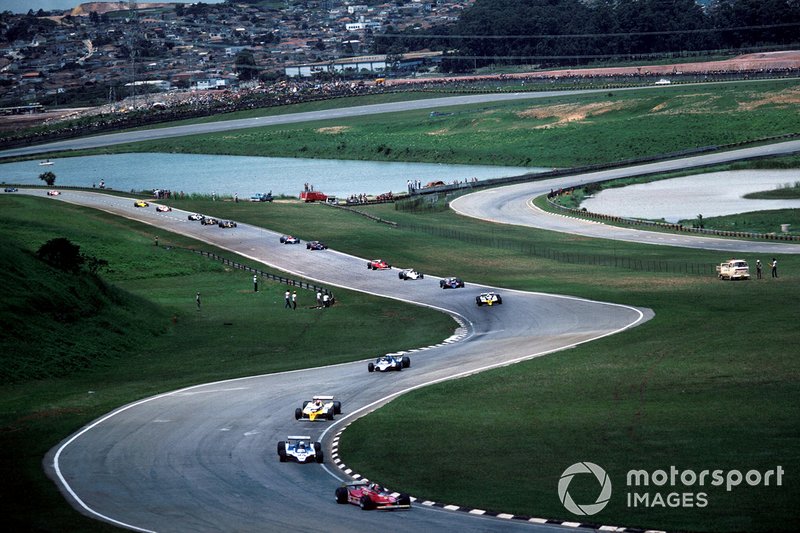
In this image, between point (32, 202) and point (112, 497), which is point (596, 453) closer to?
point (112, 497)

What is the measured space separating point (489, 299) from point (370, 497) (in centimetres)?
4218

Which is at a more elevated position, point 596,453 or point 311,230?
point 596,453

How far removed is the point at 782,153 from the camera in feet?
514

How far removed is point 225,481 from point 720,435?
1546 cm

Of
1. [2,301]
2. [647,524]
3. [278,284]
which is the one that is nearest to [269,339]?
[2,301]

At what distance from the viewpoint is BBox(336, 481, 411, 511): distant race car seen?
110ft

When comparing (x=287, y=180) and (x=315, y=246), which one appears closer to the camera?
(x=315, y=246)

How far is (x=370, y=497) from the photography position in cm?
3350

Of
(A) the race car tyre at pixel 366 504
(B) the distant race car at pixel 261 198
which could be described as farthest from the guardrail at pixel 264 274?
(A) the race car tyre at pixel 366 504

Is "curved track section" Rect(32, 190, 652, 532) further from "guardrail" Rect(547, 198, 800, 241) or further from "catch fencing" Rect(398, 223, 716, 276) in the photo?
"guardrail" Rect(547, 198, 800, 241)

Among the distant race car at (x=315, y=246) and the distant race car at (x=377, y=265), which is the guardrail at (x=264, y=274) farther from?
the distant race car at (x=315, y=246)

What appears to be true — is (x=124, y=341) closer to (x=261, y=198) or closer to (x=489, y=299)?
(x=489, y=299)

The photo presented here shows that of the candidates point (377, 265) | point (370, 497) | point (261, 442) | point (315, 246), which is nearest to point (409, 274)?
point (377, 265)

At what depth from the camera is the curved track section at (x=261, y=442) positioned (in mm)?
33000
